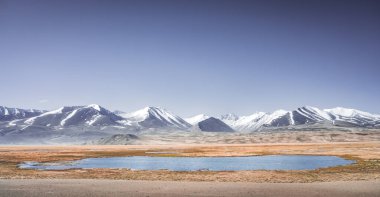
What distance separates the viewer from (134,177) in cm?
4581

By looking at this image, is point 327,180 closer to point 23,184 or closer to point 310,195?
point 310,195

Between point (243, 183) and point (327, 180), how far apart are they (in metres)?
9.95

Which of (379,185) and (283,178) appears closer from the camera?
(379,185)

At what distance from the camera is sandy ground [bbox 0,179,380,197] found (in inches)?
1293

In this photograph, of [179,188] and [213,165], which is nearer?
[179,188]

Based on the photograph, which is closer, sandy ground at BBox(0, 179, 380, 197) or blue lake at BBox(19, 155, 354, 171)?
sandy ground at BBox(0, 179, 380, 197)

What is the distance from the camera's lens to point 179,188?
36375 millimetres

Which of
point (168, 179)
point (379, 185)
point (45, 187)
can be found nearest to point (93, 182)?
point (45, 187)

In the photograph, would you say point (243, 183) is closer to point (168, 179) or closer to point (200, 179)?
point (200, 179)

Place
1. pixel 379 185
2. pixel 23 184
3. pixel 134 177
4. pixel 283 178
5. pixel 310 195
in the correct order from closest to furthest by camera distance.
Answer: pixel 310 195
pixel 379 185
pixel 23 184
pixel 283 178
pixel 134 177

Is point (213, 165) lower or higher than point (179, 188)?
lower

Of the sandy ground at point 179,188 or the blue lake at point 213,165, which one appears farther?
the blue lake at point 213,165

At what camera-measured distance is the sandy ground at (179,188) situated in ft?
108

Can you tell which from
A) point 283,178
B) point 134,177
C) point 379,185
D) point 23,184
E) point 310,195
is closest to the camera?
point 310,195
